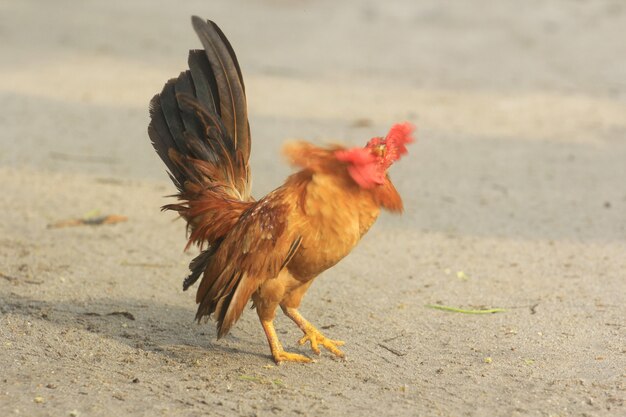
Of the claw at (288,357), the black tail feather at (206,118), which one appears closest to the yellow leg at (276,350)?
the claw at (288,357)

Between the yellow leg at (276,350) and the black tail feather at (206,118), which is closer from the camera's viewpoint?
the yellow leg at (276,350)

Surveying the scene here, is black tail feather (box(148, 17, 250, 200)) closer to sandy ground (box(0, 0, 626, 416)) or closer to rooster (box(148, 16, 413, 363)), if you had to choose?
rooster (box(148, 16, 413, 363))

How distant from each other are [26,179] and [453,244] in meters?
3.86

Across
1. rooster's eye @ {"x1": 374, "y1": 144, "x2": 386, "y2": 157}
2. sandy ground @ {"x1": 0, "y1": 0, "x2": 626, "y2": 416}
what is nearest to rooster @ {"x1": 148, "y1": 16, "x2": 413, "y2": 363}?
rooster's eye @ {"x1": 374, "y1": 144, "x2": 386, "y2": 157}

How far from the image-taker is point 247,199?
5246 mm

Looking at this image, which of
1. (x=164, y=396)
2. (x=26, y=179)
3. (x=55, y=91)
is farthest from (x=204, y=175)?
(x=55, y=91)

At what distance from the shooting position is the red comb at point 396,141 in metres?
4.40

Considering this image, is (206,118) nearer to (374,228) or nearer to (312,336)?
(312,336)

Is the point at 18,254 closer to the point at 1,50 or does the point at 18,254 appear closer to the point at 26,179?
the point at 26,179

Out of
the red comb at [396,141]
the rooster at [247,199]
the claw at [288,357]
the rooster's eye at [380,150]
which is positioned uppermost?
the red comb at [396,141]

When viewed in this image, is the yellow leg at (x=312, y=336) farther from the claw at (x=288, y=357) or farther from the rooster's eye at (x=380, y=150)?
the rooster's eye at (x=380, y=150)

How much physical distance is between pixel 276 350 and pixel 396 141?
1254mm

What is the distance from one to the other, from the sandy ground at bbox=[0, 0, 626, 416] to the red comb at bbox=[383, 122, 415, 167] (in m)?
1.10

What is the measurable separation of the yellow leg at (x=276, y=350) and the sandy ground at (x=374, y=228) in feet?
0.17
